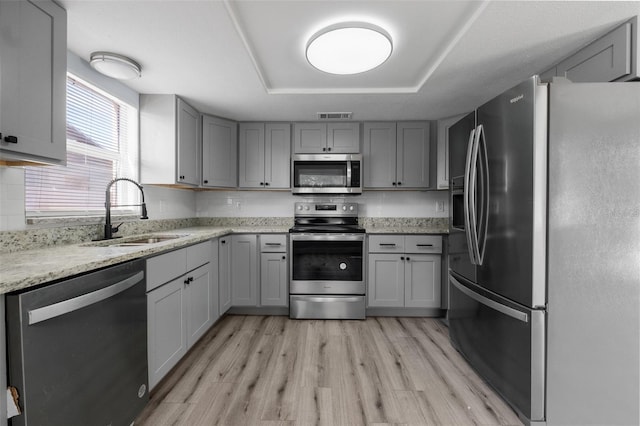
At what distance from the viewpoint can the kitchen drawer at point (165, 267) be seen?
5.38 feet

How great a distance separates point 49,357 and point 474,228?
7.12 ft

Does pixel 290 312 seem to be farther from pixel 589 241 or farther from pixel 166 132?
pixel 589 241

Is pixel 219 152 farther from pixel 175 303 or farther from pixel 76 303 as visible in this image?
pixel 76 303

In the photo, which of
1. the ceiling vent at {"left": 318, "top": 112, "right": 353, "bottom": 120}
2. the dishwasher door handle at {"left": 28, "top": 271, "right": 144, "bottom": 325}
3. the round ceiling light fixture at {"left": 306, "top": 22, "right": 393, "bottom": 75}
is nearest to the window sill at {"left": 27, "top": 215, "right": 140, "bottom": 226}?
the dishwasher door handle at {"left": 28, "top": 271, "right": 144, "bottom": 325}

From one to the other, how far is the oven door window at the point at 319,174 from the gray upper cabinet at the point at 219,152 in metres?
0.76

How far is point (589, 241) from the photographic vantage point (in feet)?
4.63

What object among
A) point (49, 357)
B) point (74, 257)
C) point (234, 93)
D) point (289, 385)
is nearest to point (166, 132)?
point (234, 93)

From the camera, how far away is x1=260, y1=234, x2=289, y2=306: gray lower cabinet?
3.05m

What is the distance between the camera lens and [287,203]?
3654mm

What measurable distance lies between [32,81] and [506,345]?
9.31 feet

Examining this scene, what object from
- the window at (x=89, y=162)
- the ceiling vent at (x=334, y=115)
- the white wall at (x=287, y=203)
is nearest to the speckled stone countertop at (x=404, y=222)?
the white wall at (x=287, y=203)

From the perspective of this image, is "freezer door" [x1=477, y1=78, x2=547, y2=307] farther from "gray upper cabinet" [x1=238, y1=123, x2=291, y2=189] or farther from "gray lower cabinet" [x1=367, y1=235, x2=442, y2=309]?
"gray upper cabinet" [x1=238, y1=123, x2=291, y2=189]

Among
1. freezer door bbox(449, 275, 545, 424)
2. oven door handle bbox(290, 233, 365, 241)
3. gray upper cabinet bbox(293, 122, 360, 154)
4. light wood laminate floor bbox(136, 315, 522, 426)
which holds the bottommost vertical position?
light wood laminate floor bbox(136, 315, 522, 426)

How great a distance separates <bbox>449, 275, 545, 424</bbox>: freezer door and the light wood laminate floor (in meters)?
0.15
